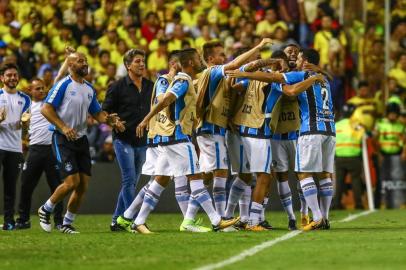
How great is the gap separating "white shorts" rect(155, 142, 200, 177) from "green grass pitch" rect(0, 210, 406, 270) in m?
0.77

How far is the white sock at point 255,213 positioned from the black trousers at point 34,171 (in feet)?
11.6

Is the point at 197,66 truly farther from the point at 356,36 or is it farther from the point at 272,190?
the point at 356,36

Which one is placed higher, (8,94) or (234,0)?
(234,0)

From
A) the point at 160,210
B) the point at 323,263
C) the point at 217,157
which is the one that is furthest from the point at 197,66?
the point at 160,210

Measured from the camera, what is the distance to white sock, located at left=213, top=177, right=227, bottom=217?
51.3 feet

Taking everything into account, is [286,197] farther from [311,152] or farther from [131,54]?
[131,54]

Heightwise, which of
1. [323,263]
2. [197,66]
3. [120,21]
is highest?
[120,21]

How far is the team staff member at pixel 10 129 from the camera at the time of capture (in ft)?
56.5

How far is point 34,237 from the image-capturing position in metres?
15.2

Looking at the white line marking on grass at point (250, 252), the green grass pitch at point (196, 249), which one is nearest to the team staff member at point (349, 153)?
the green grass pitch at point (196, 249)

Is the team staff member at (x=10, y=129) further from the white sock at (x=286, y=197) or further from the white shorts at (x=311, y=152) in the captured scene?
the white shorts at (x=311, y=152)

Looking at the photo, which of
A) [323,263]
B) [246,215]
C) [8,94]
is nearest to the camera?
[323,263]

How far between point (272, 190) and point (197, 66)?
8.75 meters

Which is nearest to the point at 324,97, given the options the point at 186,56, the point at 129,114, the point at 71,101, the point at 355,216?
the point at 186,56
